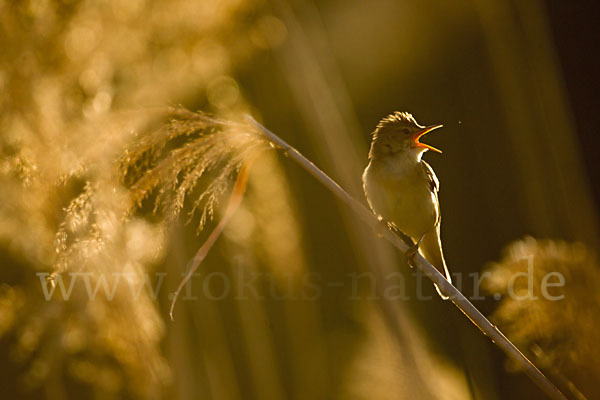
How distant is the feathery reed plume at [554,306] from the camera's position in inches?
49.7

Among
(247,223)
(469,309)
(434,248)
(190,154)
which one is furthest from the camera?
(434,248)

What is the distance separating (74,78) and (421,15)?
207cm

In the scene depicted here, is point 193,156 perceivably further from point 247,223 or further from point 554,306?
point 554,306

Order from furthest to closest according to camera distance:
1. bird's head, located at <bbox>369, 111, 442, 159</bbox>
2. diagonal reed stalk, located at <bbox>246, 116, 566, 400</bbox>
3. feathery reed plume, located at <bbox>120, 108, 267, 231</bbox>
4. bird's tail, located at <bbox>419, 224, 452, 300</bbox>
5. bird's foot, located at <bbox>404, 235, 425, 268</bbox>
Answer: bird's tail, located at <bbox>419, 224, 452, 300</bbox> → bird's head, located at <bbox>369, 111, 442, 159</bbox> → bird's foot, located at <bbox>404, 235, 425, 268</bbox> → feathery reed plume, located at <bbox>120, 108, 267, 231</bbox> → diagonal reed stalk, located at <bbox>246, 116, 566, 400</bbox>

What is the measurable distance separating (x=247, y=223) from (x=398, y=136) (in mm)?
656

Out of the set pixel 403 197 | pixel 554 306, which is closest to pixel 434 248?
pixel 403 197

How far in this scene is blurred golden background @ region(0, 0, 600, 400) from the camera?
1325 mm

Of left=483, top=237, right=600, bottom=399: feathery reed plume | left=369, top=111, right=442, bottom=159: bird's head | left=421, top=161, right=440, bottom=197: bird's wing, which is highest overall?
left=369, top=111, right=442, bottom=159: bird's head

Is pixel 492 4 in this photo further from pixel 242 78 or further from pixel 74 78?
pixel 74 78

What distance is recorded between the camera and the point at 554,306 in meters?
1.30

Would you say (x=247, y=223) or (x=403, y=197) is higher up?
(x=247, y=223)

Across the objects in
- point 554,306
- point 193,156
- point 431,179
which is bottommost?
point 554,306

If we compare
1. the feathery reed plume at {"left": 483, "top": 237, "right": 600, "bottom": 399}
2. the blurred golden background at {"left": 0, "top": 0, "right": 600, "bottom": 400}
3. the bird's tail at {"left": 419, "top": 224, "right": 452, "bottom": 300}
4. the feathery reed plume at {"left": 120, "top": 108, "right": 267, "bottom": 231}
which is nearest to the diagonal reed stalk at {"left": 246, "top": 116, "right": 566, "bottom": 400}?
the feathery reed plume at {"left": 120, "top": 108, "right": 267, "bottom": 231}

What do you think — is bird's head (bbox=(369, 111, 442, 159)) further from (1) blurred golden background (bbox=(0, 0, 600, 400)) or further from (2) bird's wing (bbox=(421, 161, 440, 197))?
(1) blurred golden background (bbox=(0, 0, 600, 400))
